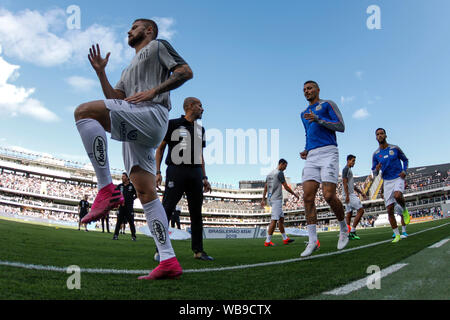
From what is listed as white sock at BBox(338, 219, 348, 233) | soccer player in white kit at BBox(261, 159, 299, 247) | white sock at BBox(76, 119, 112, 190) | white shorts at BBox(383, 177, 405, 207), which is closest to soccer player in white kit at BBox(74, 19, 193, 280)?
white sock at BBox(76, 119, 112, 190)

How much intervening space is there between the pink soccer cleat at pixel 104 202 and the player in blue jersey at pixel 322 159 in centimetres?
339

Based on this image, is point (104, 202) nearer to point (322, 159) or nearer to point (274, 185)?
point (322, 159)

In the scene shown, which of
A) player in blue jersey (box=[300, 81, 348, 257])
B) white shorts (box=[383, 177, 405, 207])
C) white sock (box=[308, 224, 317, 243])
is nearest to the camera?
white sock (box=[308, 224, 317, 243])

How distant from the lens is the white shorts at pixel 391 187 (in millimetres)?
7221

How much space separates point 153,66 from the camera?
2785 millimetres

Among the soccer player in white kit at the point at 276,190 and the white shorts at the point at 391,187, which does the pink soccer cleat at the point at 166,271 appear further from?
the soccer player in white kit at the point at 276,190

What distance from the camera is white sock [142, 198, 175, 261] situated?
268 centimetres

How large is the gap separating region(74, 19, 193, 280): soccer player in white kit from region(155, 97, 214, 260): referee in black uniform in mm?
1821

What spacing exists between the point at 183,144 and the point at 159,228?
2.25 m

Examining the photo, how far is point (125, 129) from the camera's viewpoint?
248 cm

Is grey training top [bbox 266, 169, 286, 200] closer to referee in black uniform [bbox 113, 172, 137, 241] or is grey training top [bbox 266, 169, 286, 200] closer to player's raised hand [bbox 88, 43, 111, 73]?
referee in black uniform [bbox 113, 172, 137, 241]

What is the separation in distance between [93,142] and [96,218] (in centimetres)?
58

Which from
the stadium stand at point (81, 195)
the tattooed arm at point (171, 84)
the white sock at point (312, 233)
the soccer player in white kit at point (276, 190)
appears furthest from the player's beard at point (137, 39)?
the stadium stand at point (81, 195)

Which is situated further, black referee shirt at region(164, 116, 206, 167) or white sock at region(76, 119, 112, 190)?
black referee shirt at region(164, 116, 206, 167)
